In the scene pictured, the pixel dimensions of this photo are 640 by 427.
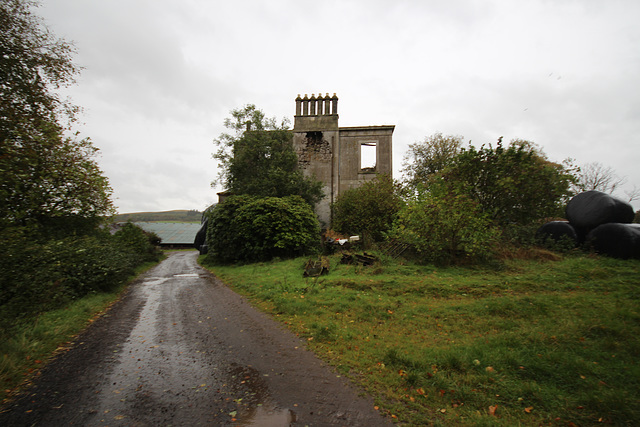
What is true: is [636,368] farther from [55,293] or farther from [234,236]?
[234,236]

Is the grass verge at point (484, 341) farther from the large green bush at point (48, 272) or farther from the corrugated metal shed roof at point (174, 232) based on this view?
the corrugated metal shed roof at point (174, 232)

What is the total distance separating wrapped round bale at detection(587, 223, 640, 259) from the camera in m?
10.3

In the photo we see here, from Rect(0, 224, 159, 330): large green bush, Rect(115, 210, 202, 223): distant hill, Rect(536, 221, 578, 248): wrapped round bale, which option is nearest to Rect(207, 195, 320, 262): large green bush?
Rect(0, 224, 159, 330): large green bush

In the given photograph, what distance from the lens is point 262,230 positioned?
16.1 metres

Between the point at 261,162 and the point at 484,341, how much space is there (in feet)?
66.5

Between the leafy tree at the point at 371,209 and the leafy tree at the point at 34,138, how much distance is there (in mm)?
13683

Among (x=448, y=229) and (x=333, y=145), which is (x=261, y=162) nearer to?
(x=333, y=145)

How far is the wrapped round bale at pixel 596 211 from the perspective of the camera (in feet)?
38.3

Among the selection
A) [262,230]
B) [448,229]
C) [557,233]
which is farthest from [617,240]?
[262,230]

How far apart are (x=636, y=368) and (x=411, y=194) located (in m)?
10.6

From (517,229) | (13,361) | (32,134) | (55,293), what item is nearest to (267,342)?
(13,361)

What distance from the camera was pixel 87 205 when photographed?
38.4 ft

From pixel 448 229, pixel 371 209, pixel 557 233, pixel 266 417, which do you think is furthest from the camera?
pixel 371 209

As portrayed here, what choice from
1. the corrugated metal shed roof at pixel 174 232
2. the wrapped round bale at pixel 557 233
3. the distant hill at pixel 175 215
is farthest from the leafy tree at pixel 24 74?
the distant hill at pixel 175 215
